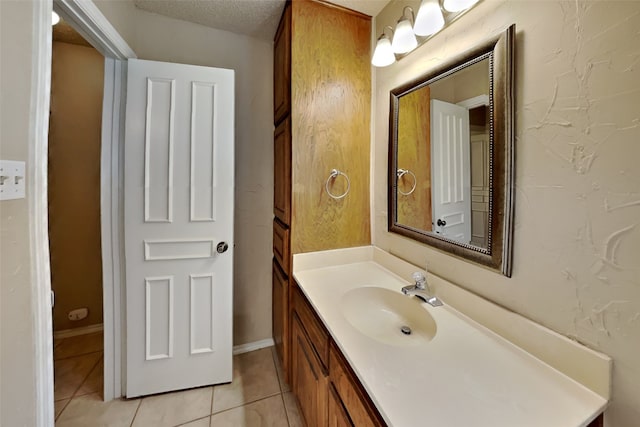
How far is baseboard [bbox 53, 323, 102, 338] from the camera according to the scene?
6.41 feet

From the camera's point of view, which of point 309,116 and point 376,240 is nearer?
point 309,116

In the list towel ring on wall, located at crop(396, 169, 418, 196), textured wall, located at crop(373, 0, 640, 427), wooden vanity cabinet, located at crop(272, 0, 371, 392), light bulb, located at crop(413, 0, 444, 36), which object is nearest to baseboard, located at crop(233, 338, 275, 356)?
wooden vanity cabinet, located at crop(272, 0, 371, 392)

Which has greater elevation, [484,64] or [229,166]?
[484,64]

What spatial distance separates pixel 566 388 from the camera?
633 millimetres

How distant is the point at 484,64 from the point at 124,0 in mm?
1852

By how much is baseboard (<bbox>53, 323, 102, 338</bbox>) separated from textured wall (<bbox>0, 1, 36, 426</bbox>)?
1624 mm

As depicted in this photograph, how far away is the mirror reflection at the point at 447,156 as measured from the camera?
0.89m

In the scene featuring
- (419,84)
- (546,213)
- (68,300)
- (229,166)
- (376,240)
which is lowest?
(68,300)

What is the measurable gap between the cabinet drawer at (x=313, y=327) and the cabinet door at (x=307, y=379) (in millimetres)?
44

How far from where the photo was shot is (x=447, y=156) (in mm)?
1071

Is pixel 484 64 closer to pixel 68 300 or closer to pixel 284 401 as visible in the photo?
pixel 284 401

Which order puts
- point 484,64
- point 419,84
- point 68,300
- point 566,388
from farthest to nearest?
point 68,300 → point 419,84 → point 484,64 → point 566,388

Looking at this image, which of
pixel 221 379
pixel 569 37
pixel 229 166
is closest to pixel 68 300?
pixel 221 379

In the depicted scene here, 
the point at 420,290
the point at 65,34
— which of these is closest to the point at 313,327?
the point at 420,290
